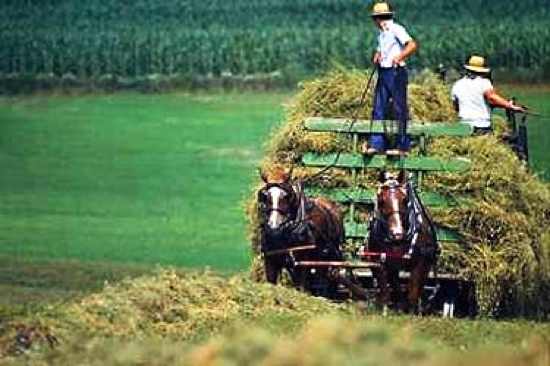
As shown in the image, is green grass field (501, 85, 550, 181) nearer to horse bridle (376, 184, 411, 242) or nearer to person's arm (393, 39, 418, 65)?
person's arm (393, 39, 418, 65)

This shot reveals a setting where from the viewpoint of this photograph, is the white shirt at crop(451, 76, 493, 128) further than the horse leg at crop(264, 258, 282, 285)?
Yes

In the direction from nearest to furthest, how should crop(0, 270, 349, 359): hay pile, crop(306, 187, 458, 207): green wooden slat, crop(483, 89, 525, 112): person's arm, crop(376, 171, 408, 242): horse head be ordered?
crop(0, 270, 349, 359): hay pile
crop(376, 171, 408, 242): horse head
crop(306, 187, 458, 207): green wooden slat
crop(483, 89, 525, 112): person's arm

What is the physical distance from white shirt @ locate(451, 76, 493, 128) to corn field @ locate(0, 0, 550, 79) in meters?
9.10

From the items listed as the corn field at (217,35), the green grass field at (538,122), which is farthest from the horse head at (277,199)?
the corn field at (217,35)

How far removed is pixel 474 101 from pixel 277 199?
2204mm

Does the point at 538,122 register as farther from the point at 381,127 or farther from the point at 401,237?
the point at 401,237

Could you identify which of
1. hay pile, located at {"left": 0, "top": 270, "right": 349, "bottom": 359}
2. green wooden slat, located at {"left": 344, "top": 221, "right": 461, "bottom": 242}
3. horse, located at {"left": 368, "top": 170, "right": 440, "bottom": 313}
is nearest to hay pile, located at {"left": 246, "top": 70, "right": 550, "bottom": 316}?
green wooden slat, located at {"left": 344, "top": 221, "right": 461, "bottom": 242}

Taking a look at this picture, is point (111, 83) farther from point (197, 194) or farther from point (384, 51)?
point (384, 51)

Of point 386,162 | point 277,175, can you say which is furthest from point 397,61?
point 277,175

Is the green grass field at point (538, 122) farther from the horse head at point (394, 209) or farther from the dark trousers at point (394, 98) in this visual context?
the horse head at point (394, 209)

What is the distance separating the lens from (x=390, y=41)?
1622 cm

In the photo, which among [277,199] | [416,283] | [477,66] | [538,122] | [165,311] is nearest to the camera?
[165,311]

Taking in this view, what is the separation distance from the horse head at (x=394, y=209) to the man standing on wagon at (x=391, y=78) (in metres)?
0.87

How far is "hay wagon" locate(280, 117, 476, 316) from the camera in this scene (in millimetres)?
15734
